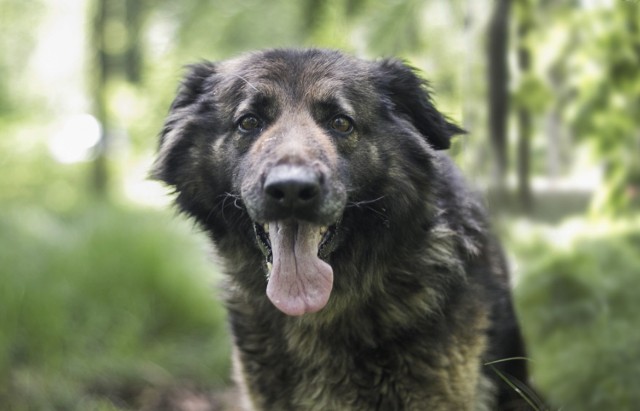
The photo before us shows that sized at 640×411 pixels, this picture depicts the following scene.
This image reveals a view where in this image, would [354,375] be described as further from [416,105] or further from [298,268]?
[416,105]

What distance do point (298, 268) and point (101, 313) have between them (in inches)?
163

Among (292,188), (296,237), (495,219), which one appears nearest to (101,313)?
(495,219)

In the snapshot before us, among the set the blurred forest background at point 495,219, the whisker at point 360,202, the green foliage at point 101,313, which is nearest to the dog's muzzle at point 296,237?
the whisker at point 360,202

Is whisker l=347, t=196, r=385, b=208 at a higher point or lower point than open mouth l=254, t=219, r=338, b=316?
higher

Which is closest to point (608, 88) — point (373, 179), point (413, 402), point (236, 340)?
point (373, 179)

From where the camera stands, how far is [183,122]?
3574 mm

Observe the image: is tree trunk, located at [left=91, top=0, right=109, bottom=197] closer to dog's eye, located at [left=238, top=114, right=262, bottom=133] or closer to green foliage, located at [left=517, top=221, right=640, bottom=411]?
dog's eye, located at [left=238, top=114, right=262, bottom=133]

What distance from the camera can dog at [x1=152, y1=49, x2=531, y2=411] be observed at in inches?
123

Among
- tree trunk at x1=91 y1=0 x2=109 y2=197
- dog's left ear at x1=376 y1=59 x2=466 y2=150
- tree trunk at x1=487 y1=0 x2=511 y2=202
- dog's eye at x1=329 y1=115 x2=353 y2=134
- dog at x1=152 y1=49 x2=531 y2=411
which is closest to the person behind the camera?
dog at x1=152 y1=49 x2=531 y2=411

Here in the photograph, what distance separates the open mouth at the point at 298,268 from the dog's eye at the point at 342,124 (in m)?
0.43

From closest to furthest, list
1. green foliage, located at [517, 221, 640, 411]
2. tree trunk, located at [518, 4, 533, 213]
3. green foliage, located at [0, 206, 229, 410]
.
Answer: green foliage, located at [517, 221, 640, 411], tree trunk, located at [518, 4, 533, 213], green foliage, located at [0, 206, 229, 410]

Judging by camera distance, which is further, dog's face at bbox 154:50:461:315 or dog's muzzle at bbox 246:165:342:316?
dog's face at bbox 154:50:461:315

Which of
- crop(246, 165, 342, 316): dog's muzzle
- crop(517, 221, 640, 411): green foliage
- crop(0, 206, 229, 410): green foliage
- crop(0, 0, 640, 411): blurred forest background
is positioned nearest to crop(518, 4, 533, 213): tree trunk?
crop(0, 0, 640, 411): blurred forest background

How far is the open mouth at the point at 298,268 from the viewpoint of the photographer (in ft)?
9.62
